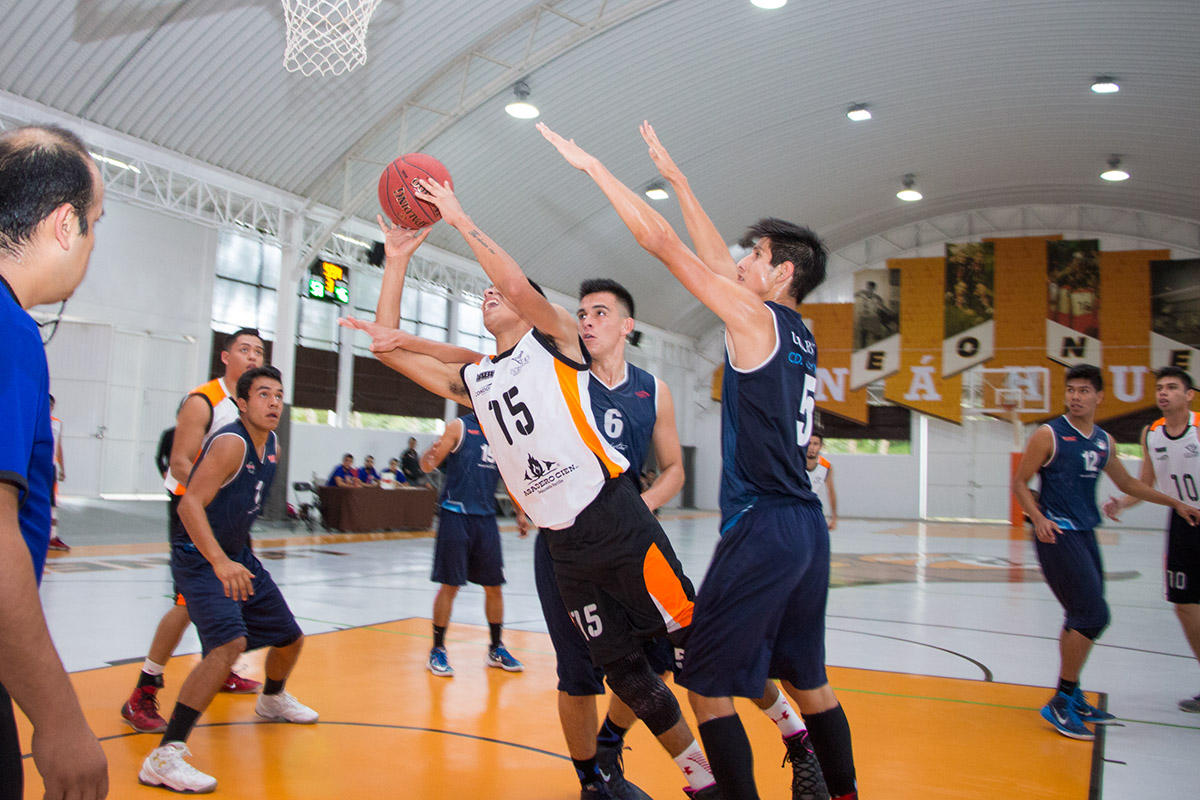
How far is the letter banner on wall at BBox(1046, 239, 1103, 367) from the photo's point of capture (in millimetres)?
24406

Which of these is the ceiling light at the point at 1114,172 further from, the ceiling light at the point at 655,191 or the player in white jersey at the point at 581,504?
the player in white jersey at the point at 581,504

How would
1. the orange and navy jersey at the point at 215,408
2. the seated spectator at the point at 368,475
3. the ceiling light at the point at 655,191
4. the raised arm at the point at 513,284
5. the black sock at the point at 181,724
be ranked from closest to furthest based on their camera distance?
the raised arm at the point at 513,284 < the black sock at the point at 181,724 < the orange and navy jersey at the point at 215,408 < the seated spectator at the point at 368,475 < the ceiling light at the point at 655,191

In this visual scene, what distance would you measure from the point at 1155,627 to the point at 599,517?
7.04 metres

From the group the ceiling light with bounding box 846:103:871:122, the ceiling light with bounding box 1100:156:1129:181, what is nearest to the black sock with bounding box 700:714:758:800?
the ceiling light with bounding box 846:103:871:122

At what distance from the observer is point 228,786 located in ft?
11.2

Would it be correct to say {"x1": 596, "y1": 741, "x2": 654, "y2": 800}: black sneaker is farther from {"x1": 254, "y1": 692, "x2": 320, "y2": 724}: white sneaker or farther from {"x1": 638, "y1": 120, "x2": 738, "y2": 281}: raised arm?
{"x1": 638, "y1": 120, "x2": 738, "y2": 281}: raised arm

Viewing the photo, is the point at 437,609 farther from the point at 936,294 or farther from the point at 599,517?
the point at 936,294

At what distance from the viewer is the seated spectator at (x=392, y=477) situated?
55.3 feet

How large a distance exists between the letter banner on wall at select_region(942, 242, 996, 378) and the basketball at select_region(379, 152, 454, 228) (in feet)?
80.9

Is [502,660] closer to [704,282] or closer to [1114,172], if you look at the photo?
[704,282]

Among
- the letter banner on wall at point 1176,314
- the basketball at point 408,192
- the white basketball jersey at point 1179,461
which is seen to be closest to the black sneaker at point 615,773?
the basketball at point 408,192

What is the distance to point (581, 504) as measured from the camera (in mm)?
3010

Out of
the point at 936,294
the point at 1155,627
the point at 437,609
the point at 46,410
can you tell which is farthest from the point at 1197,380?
the point at 46,410

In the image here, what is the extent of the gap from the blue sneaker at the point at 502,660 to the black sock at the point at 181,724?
2.29m
